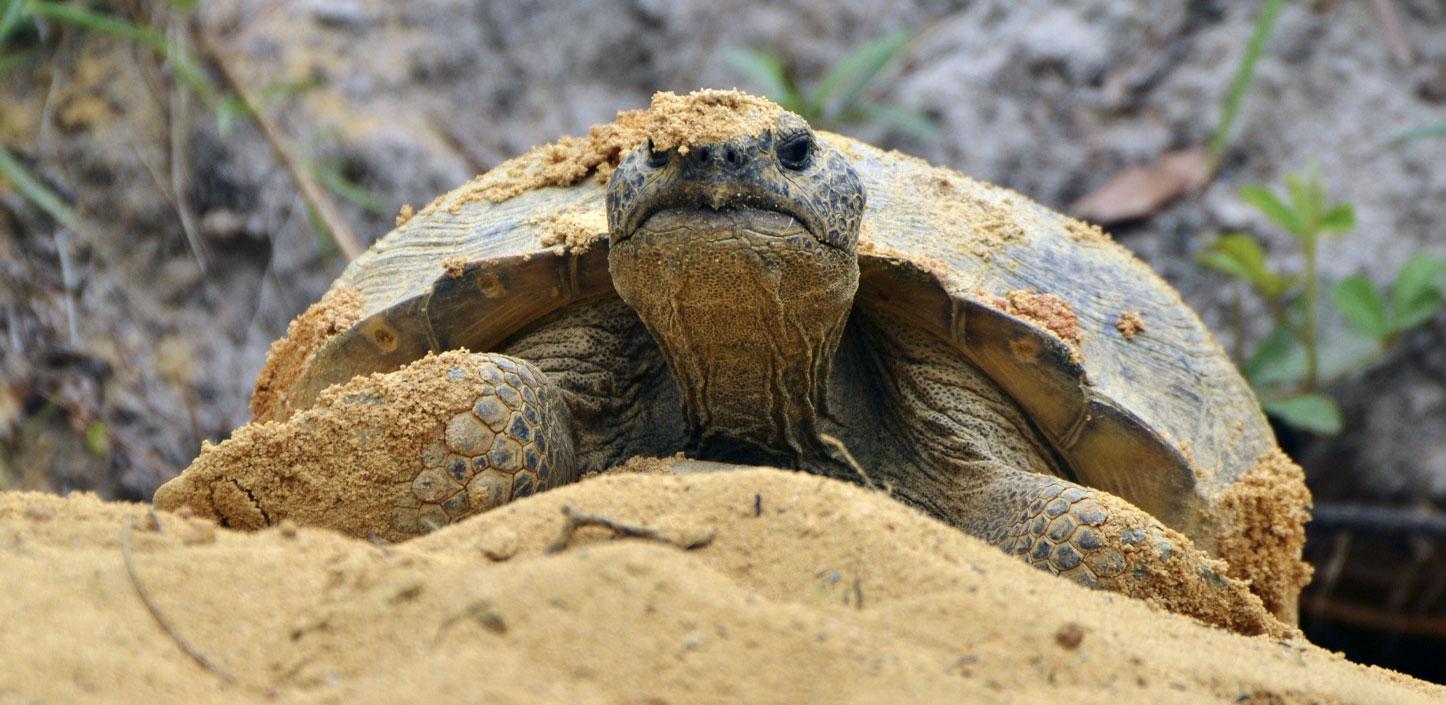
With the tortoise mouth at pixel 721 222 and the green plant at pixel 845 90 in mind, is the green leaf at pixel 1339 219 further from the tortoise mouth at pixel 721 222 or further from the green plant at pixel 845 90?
the tortoise mouth at pixel 721 222

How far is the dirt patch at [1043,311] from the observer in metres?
3.39

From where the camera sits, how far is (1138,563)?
2.92 metres

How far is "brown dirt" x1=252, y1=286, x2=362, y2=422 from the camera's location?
3574 millimetres

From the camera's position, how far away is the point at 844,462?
3.46 meters

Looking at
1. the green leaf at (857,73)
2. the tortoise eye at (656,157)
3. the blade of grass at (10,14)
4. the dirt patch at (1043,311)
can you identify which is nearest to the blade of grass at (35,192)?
the blade of grass at (10,14)

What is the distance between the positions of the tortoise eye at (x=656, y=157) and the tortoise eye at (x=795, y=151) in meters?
0.24

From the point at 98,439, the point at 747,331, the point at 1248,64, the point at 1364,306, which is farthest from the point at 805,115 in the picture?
the point at 747,331

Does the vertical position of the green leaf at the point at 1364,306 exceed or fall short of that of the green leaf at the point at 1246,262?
it falls short

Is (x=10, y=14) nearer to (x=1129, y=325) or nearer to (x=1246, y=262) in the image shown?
(x=1129, y=325)

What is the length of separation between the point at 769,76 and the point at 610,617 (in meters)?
5.37

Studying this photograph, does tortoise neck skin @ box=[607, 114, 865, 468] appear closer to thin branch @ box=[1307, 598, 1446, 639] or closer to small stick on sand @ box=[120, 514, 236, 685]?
small stick on sand @ box=[120, 514, 236, 685]

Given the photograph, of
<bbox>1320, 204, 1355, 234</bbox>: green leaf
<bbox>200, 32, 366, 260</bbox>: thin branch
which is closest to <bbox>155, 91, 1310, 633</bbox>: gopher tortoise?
<bbox>1320, 204, 1355, 234</bbox>: green leaf

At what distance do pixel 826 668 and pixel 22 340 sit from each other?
4503 millimetres

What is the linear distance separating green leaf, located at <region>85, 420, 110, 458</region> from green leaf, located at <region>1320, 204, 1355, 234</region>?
4.72 meters
